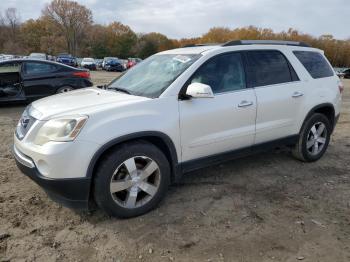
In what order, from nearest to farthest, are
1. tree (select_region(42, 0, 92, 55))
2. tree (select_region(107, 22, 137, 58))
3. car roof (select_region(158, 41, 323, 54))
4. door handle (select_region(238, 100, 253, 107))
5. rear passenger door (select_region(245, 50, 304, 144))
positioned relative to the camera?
door handle (select_region(238, 100, 253, 107)) < car roof (select_region(158, 41, 323, 54)) < rear passenger door (select_region(245, 50, 304, 144)) < tree (select_region(42, 0, 92, 55)) < tree (select_region(107, 22, 137, 58))

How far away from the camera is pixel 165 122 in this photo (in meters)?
3.64

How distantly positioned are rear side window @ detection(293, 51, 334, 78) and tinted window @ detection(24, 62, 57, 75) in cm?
676

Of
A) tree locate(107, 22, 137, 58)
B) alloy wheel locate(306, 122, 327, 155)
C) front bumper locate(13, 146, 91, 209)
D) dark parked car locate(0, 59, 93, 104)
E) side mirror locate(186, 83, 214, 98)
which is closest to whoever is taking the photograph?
front bumper locate(13, 146, 91, 209)

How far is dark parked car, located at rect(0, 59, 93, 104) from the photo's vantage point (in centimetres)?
911

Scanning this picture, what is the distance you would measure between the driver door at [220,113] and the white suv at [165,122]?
0.04 ft

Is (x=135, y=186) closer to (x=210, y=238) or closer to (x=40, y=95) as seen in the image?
(x=210, y=238)

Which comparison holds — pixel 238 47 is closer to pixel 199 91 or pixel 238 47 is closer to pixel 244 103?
pixel 244 103

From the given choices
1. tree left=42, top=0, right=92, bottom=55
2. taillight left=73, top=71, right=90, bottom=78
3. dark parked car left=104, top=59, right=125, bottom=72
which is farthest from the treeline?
taillight left=73, top=71, right=90, bottom=78

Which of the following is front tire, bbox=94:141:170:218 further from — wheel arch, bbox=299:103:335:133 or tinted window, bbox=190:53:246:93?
wheel arch, bbox=299:103:335:133

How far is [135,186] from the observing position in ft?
11.8

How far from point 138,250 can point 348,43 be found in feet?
347

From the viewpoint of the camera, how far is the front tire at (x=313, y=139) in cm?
516

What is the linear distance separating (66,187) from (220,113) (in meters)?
1.83

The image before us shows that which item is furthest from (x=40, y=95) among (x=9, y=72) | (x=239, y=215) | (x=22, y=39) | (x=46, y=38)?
(x=22, y=39)
